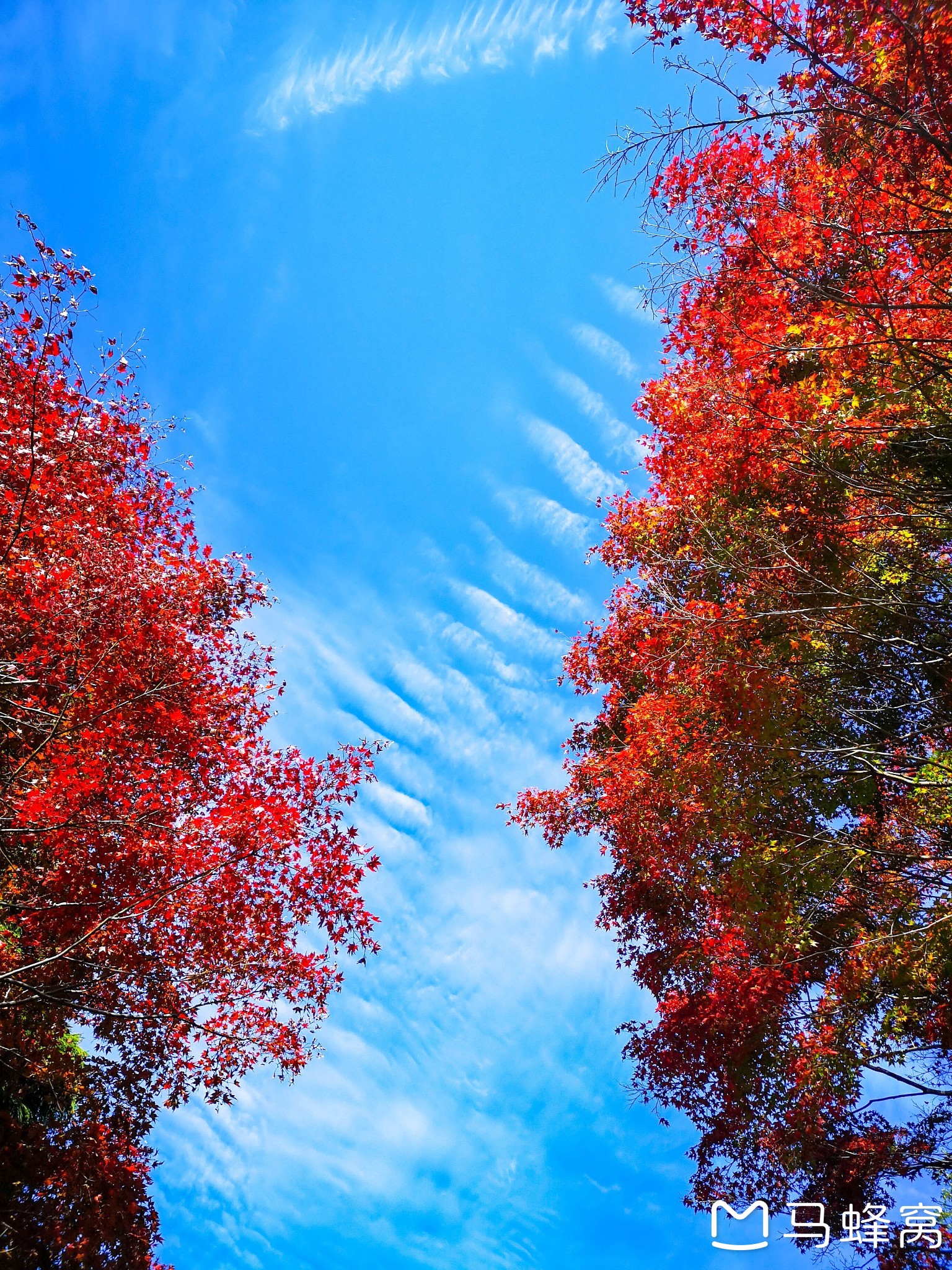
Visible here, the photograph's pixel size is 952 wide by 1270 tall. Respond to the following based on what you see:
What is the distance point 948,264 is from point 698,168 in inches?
147

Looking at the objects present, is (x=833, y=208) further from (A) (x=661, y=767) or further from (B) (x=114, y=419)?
(B) (x=114, y=419)

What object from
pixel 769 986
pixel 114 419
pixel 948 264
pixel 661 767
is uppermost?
pixel 114 419

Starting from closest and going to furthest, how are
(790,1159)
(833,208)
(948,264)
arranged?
(948,264) < (833,208) < (790,1159)

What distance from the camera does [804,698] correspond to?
941 cm

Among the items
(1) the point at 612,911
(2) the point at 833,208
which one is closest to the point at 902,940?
(1) the point at 612,911

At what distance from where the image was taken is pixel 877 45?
538cm

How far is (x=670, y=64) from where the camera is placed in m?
5.23

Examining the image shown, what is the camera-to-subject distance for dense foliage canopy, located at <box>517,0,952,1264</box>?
7016 mm

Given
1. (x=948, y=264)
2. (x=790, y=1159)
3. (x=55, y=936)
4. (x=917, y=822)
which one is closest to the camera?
(x=948, y=264)

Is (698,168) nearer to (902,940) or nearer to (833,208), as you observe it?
(833,208)

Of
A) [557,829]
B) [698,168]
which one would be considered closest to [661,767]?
[557,829]

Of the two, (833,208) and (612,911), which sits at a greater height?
(833,208)

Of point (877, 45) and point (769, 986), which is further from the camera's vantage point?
point (769, 986)

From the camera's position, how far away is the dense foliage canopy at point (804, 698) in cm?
702
